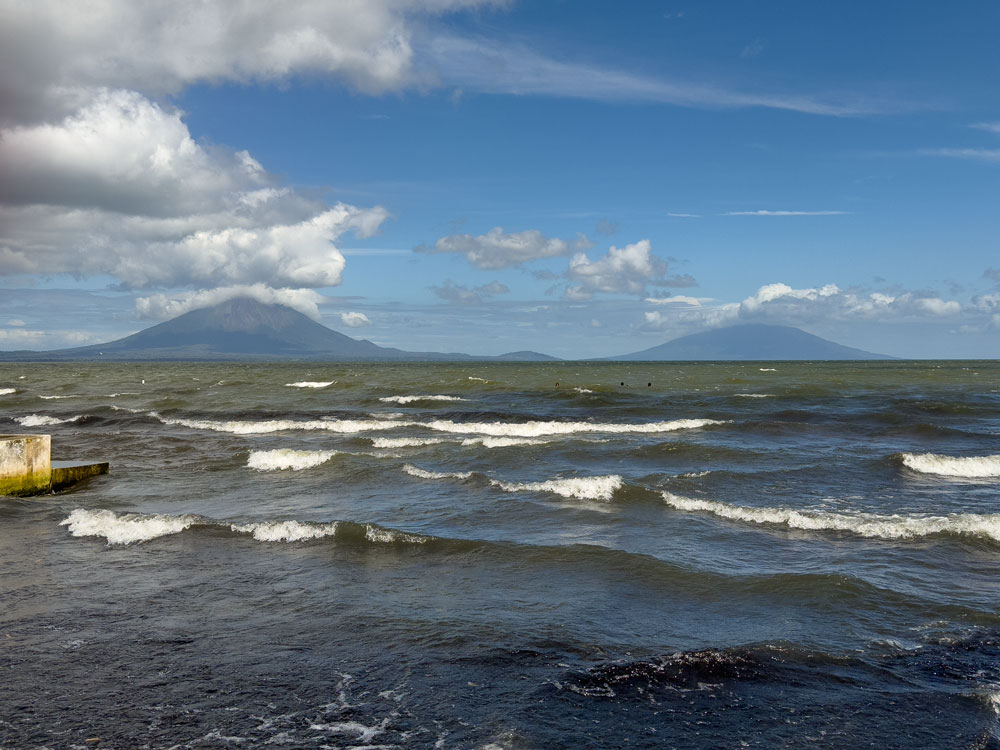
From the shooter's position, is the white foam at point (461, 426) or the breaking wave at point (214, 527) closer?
the breaking wave at point (214, 527)

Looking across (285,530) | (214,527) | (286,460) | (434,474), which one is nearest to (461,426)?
(286,460)

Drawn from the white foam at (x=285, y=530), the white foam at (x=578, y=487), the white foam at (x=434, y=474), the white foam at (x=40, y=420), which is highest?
the white foam at (x=578, y=487)

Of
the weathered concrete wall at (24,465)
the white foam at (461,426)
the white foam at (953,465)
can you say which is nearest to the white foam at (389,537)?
the weathered concrete wall at (24,465)

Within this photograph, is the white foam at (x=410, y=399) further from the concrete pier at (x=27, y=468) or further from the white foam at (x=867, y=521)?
the white foam at (x=867, y=521)

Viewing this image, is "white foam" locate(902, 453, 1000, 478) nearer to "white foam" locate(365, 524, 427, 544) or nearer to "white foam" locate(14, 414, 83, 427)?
"white foam" locate(365, 524, 427, 544)

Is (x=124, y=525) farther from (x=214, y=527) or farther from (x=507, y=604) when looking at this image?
(x=507, y=604)

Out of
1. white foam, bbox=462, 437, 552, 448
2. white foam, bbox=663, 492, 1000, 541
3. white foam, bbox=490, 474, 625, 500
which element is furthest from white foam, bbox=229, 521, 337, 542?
white foam, bbox=462, 437, 552, 448

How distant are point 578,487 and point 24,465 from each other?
45.7 feet

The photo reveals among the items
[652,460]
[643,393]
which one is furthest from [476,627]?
[643,393]

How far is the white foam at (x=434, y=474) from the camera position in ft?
68.9

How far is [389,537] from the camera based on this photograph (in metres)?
Answer: 13.9

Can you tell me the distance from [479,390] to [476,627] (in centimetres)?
5437

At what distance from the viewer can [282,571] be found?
11930 mm

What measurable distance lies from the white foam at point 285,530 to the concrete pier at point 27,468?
290 inches
